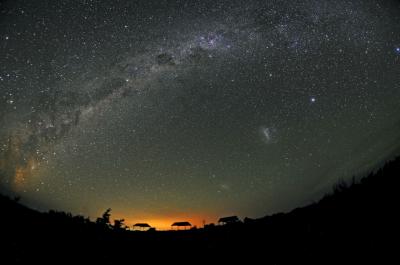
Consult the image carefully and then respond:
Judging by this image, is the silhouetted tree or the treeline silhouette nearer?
the treeline silhouette

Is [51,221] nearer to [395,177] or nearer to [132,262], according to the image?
[132,262]

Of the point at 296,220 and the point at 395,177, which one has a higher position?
the point at 395,177

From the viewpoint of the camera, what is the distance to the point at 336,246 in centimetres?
1141

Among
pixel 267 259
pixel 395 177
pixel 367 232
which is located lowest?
pixel 267 259

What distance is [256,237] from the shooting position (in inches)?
662

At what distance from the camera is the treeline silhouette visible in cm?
1112

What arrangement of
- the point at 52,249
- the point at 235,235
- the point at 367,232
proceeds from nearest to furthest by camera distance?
the point at 367,232
the point at 52,249
the point at 235,235

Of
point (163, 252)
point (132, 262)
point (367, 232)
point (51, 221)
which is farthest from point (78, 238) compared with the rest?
point (367, 232)

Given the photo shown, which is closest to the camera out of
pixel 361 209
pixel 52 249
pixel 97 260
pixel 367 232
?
pixel 367 232

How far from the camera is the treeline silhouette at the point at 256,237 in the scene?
11117 mm

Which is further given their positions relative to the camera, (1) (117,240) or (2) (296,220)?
(1) (117,240)

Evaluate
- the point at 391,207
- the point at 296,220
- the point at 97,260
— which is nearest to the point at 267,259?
the point at 296,220

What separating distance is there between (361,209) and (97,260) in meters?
11.6

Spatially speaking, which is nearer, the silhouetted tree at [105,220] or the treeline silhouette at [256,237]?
the treeline silhouette at [256,237]
